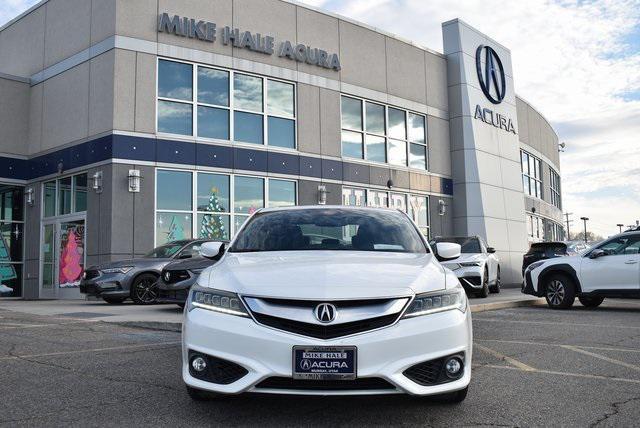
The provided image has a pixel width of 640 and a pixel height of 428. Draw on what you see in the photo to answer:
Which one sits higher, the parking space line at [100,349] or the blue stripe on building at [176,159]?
the blue stripe on building at [176,159]

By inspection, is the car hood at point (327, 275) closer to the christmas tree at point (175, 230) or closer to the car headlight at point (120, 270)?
the car headlight at point (120, 270)

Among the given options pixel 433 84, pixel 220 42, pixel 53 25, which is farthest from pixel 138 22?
pixel 433 84

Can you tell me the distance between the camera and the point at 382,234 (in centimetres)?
548

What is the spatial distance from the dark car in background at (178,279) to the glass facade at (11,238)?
412 inches

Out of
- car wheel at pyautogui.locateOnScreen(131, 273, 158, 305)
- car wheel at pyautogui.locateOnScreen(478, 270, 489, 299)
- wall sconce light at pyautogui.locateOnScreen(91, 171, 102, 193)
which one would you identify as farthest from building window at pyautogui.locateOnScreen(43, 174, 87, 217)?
car wheel at pyautogui.locateOnScreen(478, 270, 489, 299)

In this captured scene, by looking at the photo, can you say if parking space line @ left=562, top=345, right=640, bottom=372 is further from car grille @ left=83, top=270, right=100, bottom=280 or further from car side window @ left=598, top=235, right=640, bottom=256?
car grille @ left=83, top=270, right=100, bottom=280

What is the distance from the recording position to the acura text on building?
1719 cm

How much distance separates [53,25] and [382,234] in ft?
55.7

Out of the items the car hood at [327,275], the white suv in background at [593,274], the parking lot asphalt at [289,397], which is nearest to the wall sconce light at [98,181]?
the parking lot asphalt at [289,397]

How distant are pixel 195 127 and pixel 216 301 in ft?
46.0

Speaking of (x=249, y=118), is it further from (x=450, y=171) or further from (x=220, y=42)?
(x=450, y=171)

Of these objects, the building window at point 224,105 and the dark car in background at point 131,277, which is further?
the building window at point 224,105

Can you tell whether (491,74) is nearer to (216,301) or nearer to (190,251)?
(190,251)

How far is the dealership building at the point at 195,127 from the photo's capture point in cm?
1648
